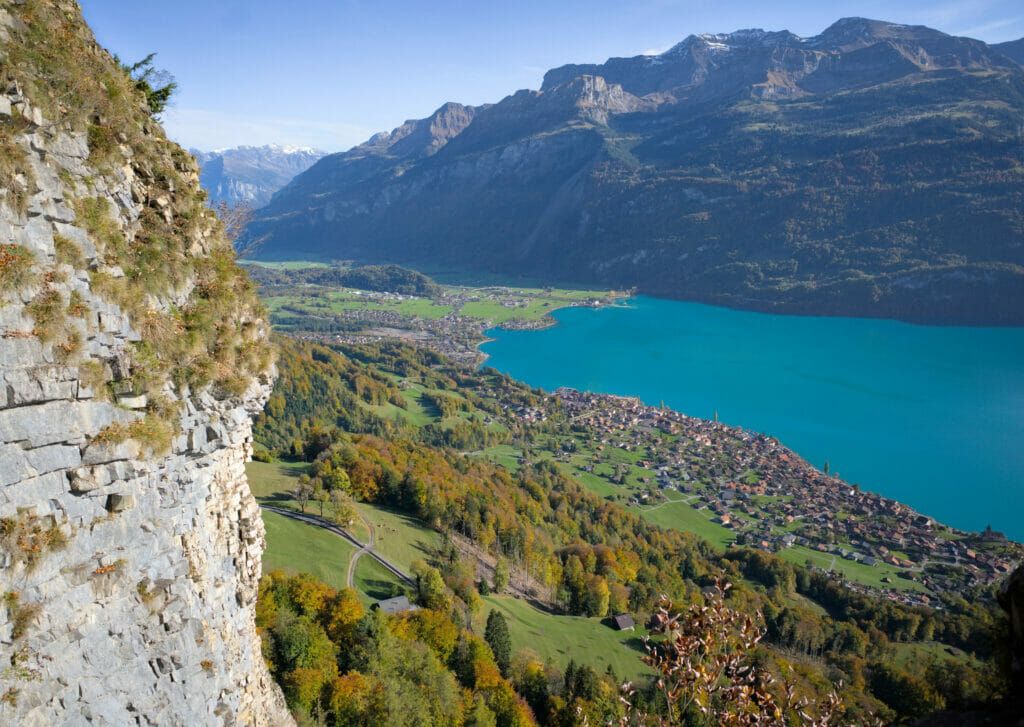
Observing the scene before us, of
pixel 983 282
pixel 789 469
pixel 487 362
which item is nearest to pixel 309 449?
pixel 789 469

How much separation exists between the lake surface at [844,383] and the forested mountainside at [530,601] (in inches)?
921

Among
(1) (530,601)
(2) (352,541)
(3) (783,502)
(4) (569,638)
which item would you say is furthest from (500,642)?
(3) (783,502)

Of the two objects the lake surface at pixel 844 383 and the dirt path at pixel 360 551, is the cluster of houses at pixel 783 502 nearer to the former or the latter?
the lake surface at pixel 844 383

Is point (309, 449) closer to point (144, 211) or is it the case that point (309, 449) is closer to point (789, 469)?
point (144, 211)

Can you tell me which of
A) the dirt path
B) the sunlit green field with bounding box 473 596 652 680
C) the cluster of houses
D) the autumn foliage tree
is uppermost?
the autumn foliage tree

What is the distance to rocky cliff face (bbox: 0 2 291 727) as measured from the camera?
16.0 feet

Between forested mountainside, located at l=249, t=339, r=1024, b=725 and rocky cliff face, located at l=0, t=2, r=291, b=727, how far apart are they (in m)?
4.73

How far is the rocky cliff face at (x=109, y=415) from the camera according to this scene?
4871 millimetres

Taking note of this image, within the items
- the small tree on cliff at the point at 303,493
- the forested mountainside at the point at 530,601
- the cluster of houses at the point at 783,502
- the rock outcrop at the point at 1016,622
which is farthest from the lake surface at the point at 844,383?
the rock outcrop at the point at 1016,622

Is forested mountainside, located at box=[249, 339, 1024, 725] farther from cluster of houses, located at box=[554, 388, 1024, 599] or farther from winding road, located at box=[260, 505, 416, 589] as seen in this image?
cluster of houses, located at box=[554, 388, 1024, 599]

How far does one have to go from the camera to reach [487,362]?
383 ft

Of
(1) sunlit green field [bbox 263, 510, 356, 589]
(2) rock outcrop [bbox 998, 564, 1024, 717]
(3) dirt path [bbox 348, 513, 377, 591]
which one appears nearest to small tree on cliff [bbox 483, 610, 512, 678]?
(3) dirt path [bbox 348, 513, 377, 591]

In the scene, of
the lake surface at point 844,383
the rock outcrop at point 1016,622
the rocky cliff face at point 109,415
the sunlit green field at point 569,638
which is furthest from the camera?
the lake surface at point 844,383

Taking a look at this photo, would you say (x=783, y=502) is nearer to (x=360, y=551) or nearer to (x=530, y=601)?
(x=530, y=601)
